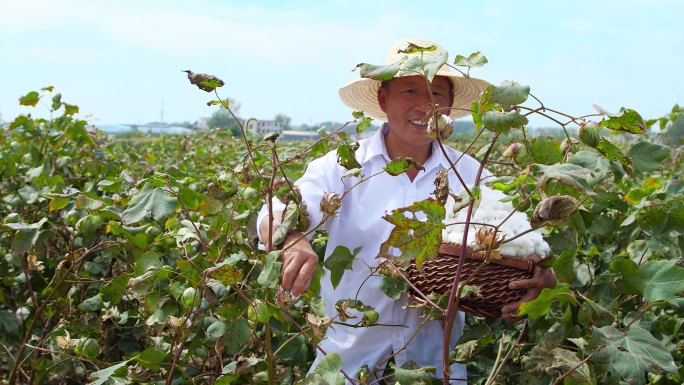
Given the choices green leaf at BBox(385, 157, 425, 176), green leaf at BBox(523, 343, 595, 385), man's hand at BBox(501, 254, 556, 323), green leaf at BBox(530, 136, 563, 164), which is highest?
green leaf at BBox(530, 136, 563, 164)

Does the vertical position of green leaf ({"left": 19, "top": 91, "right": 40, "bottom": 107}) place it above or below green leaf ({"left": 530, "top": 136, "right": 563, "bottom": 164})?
below

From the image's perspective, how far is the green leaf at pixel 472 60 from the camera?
1096 mm

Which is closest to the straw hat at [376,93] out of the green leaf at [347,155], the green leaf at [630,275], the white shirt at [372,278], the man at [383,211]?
the man at [383,211]

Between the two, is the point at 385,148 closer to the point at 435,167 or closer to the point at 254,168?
the point at 435,167

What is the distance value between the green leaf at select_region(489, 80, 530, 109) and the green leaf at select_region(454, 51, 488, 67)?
75mm

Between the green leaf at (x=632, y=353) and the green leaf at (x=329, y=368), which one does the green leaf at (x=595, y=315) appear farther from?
the green leaf at (x=329, y=368)

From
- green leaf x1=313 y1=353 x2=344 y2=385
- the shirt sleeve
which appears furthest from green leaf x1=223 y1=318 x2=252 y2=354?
the shirt sleeve

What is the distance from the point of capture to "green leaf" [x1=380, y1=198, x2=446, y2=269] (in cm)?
104

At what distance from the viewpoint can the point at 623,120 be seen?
42.7 inches

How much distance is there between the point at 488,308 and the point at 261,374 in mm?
551

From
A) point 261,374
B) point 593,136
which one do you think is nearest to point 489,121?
point 593,136

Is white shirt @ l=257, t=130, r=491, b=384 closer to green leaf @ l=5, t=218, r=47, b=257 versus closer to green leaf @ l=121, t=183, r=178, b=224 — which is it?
green leaf @ l=121, t=183, r=178, b=224

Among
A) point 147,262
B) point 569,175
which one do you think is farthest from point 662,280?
point 147,262

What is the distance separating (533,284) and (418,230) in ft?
1.89
